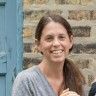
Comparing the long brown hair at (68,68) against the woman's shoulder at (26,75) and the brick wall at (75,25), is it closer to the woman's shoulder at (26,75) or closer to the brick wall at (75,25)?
the woman's shoulder at (26,75)

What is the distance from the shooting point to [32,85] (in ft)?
9.74

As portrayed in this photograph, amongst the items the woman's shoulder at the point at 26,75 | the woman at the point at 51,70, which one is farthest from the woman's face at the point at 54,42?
the woman's shoulder at the point at 26,75

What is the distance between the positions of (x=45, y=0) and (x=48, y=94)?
1.38m

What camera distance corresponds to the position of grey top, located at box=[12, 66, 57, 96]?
2947mm

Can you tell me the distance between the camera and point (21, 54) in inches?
166

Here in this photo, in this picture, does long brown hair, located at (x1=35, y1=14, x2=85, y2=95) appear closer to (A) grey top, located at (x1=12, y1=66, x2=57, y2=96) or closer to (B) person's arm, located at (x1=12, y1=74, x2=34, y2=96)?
(A) grey top, located at (x1=12, y1=66, x2=57, y2=96)

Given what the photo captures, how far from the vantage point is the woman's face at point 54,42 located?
2.98m

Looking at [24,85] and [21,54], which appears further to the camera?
[21,54]

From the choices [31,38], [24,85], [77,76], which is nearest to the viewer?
[24,85]

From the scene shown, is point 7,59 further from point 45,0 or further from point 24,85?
point 24,85

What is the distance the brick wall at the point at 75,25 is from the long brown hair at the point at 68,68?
38.1 inches

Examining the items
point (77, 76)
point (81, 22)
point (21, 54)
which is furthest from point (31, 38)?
point (77, 76)

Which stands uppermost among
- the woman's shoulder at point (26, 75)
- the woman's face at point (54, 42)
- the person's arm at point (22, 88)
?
the woman's face at point (54, 42)

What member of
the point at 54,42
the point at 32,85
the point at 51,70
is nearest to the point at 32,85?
the point at 32,85
